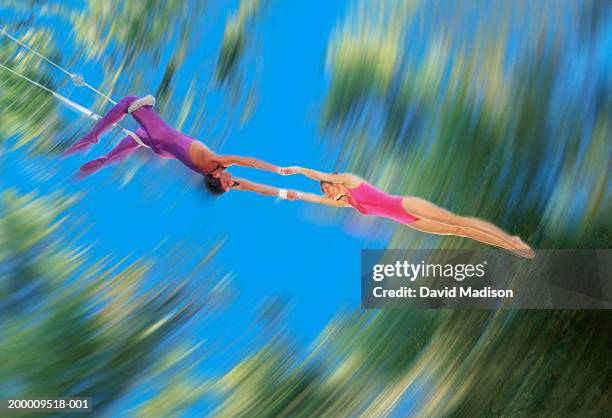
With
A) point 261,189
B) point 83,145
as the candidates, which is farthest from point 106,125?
point 261,189

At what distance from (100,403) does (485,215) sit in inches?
62.0

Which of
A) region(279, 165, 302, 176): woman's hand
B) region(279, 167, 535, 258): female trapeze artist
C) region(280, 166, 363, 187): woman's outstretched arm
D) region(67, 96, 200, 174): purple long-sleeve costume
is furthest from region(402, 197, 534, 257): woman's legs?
region(67, 96, 200, 174): purple long-sleeve costume

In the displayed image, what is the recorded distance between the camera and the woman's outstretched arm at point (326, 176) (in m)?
2.25

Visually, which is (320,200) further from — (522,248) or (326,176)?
(522,248)

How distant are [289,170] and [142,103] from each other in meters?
0.62

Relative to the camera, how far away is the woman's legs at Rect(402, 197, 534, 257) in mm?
2246

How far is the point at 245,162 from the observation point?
228 cm

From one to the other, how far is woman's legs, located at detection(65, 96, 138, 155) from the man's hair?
1.35 ft

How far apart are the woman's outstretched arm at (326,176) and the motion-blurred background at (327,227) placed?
0.03 m

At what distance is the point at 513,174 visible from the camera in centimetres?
223

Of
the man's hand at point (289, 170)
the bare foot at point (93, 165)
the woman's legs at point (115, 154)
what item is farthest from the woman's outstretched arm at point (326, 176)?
the bare foot at point (93, 165)

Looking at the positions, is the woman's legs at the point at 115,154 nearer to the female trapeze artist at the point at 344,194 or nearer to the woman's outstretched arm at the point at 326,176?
the female trapeze artist at the point at 344,194

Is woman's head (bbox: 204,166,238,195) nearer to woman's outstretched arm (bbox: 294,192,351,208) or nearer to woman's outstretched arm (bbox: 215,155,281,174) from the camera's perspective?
woman's outstretched arm (bbox: 215,155,281,174)

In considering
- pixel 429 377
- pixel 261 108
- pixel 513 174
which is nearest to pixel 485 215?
pixel 513 174
